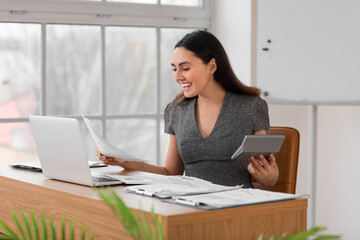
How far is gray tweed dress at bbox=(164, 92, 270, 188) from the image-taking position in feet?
8.74

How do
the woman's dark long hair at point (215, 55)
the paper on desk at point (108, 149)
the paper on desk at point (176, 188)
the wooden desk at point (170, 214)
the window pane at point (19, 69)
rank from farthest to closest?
the window pane at point (19, 69)
the woman's dark long hair at point (215, 55)
the paper on desk at point (108, 149)
the paper on desk at point (176, 188)
the wooden desk at point (170, 214)

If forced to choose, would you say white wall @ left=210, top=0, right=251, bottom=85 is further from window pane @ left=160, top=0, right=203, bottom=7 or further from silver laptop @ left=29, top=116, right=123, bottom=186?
silver laptop @ left=29, top=116, right=123, bottom=186

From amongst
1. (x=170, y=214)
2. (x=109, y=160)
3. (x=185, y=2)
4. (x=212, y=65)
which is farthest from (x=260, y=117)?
(x=185, y=2)

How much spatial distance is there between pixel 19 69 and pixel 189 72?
5.05 feet

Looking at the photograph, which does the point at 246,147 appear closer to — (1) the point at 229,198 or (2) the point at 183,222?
(1) the point at 229,198

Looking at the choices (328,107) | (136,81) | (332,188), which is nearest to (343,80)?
(328,107)

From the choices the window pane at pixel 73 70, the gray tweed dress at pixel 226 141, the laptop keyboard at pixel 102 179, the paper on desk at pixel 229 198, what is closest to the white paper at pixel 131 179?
the laptop keyboard at pixel 102 179

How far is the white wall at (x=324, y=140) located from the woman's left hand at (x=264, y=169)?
1.53 meters

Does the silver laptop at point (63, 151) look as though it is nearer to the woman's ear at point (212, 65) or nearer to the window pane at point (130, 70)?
the woman's ear at point (212, 65)

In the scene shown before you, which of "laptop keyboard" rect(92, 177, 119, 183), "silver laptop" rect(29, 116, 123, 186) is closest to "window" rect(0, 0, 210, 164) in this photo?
"silver laptop" rect(29, 116, 123, 186)

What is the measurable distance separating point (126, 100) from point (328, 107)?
51.8 inches

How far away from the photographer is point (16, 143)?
12.7 feet

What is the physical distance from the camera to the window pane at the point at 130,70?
4.18 metres

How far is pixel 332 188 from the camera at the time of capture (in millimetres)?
4078
